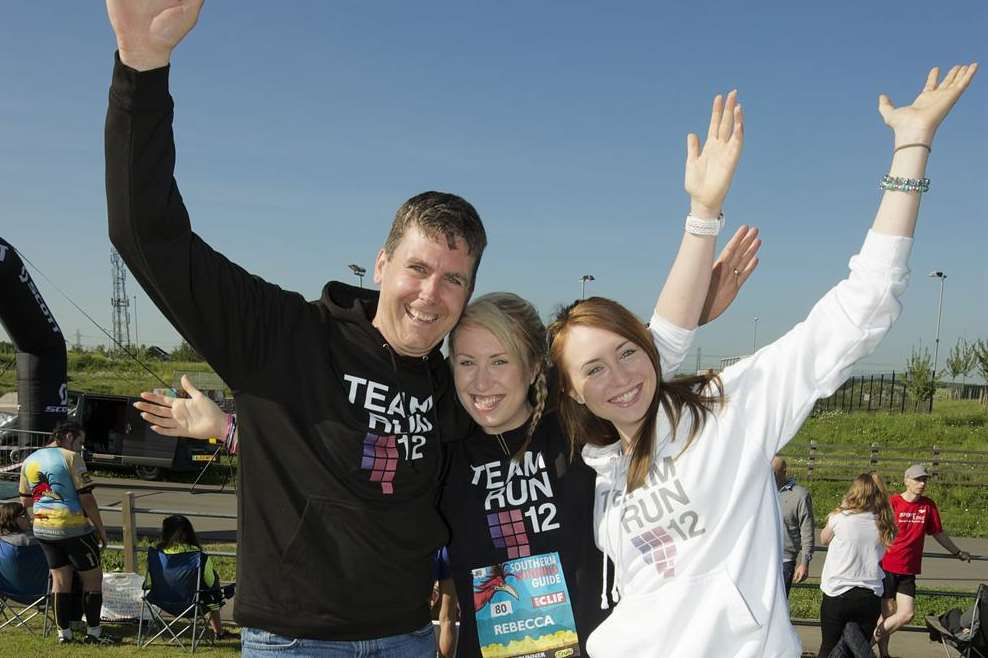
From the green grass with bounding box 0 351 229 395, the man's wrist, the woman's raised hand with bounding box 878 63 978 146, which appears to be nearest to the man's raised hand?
the man's wrist

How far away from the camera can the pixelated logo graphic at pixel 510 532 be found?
98.8 inches

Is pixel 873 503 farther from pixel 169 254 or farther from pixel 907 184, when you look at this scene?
pixel 169 254

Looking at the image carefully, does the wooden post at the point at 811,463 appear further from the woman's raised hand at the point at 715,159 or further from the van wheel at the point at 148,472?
the woman's raised hand at the point at 715,159

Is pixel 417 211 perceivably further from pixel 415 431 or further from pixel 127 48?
pixel 127 48

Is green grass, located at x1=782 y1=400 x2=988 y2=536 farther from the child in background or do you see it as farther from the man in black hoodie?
the man in black hoodie

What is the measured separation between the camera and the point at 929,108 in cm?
208

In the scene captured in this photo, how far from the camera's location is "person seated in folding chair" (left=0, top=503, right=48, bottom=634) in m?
7.52

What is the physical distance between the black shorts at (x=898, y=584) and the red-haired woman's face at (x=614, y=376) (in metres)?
7.15

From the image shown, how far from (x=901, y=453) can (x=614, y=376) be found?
23.4 meters

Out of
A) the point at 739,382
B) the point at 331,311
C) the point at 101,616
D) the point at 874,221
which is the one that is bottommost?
the point at 101,616

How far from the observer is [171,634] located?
291 inches

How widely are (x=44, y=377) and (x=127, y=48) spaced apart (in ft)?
46.9

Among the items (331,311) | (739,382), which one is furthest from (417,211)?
(739,382)

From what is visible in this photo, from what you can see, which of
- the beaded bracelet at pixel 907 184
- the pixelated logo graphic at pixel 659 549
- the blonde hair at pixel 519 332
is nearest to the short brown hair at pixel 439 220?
the blonde hair at pixel 519 332
